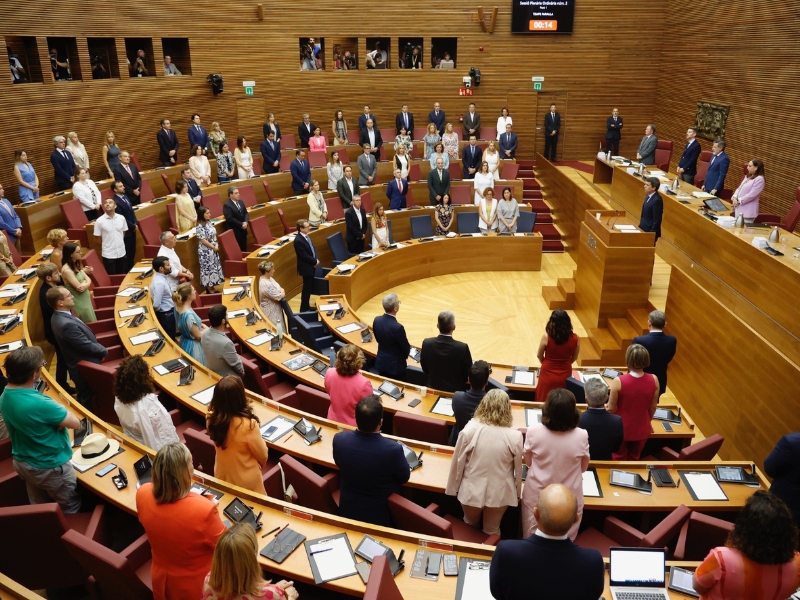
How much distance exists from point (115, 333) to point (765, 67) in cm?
1056

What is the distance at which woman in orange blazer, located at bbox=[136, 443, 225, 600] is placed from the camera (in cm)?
274

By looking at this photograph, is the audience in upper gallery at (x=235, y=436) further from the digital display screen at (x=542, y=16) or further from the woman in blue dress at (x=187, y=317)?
the digital display screen at (x=542, y=16)

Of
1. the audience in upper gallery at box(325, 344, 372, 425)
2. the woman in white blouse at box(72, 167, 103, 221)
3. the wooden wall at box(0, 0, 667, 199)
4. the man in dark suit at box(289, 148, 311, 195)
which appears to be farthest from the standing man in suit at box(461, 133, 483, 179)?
the audience in upper gallery at box(325, 344, 372, 425)

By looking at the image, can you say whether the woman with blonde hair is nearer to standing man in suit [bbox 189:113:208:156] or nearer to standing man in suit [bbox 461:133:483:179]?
standing man in suit [bbox 461:133:483:179]

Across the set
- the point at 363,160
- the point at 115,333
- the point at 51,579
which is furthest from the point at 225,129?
the point at 51,579

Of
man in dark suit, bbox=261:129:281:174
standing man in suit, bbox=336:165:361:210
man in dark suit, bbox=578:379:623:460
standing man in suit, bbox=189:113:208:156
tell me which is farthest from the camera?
man in dark suit, bbox=261:129:281:174

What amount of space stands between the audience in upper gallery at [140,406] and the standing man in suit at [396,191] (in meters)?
7.92

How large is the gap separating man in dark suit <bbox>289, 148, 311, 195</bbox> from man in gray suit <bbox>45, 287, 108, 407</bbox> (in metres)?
6.86

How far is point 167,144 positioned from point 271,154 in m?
1.93

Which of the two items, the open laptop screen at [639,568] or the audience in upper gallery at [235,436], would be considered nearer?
the open laptop screen at [639,568]

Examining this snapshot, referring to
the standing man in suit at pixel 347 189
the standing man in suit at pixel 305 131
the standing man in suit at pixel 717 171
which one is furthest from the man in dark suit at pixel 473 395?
the standing man in suit at pixel 305 131

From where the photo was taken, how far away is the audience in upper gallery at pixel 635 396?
4.39m

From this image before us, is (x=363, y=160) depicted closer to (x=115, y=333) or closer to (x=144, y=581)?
(x=115, y=333)

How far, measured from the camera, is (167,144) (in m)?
12.1
